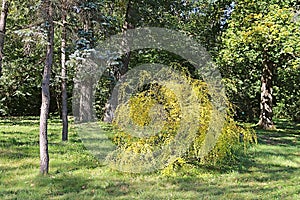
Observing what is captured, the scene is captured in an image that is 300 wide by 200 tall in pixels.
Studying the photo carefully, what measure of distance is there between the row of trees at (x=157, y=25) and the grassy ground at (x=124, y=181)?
637mm

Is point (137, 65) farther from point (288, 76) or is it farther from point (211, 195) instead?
point (211, 195)

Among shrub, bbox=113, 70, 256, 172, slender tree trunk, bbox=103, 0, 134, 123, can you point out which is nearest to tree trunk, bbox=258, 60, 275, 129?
slender tree trunk, bbox=103, 0, 134, 123

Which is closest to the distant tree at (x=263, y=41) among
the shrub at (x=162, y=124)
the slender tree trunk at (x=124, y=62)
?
the slender tree trunk at (x=124, y=62)

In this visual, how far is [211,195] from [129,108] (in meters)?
2.44

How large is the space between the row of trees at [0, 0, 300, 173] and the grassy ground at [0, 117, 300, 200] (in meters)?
0.64

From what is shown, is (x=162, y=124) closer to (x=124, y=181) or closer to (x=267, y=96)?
(x=124, y=181)

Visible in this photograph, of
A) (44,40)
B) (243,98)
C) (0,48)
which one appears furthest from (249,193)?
(243,98)

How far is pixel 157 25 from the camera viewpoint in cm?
1409

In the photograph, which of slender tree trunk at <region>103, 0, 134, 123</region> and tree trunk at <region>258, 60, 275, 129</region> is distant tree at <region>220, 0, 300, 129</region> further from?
slender tree trunk at <region>103, 0, 134, 123</region>

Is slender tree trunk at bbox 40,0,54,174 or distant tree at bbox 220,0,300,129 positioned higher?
distant tree at bbox 220,0,300,129

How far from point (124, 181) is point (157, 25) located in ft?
30.2

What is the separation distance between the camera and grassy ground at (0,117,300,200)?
17.3 feet

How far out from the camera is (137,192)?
538 cm

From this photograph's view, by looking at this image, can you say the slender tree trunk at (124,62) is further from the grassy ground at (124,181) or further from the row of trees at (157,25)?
the grassy ground at (124,181)
